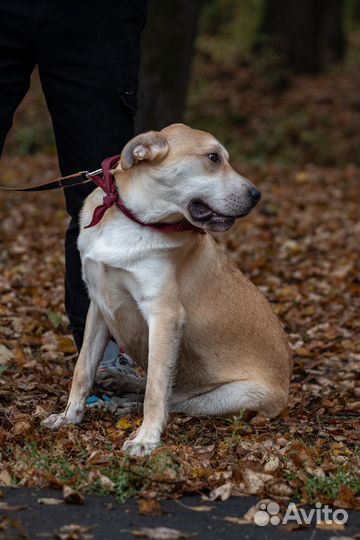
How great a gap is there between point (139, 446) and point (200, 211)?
130cm

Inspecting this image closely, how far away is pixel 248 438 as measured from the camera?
5172 mm

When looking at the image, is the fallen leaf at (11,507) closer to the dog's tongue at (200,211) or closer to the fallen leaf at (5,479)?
the fallen leaf at (5,479)

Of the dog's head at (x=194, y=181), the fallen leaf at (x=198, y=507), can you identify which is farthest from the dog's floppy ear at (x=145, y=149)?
the fallen leaf at (x=198, y=507)

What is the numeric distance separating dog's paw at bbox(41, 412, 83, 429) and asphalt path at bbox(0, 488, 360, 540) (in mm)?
986

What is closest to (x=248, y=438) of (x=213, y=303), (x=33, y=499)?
(x=213, y=303)

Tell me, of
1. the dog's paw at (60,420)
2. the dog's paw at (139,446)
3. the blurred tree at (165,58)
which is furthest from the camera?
the blurred tree at (165,58)

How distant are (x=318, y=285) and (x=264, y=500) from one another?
5686 millimetres

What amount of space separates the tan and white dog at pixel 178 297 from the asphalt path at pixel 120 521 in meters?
0.66

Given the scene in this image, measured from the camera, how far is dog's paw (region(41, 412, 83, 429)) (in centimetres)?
519

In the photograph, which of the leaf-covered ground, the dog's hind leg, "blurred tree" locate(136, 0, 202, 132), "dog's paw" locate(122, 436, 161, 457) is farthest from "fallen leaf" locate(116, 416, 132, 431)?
"blurred tree" locate(136, 0, 202, 132)

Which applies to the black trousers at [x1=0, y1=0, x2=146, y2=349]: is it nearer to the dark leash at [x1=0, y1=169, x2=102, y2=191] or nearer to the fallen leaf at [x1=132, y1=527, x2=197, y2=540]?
the dark leash at [x1=0, y1=169, x2=102, y2=191]

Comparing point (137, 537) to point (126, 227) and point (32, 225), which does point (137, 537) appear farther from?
point (32, 225)

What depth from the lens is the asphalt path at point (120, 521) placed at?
12.3 feet

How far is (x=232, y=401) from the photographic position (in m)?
5.47
